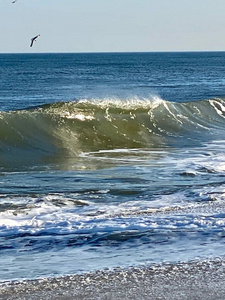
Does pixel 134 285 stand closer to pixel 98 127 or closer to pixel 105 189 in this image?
pixel 105 189

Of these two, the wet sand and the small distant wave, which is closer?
the wet sand

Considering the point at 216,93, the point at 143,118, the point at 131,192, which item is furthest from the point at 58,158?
the point at 216,93

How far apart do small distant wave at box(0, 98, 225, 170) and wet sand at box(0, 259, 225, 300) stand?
30.2 ft

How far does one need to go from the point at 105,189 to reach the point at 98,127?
10477mm

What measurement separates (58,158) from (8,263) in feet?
31.9

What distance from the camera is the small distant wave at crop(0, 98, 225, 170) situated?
19.4 meters

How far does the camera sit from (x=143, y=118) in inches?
1019

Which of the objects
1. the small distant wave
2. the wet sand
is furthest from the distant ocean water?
the wet sand

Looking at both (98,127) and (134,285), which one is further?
(98,127)

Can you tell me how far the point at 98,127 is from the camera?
23.3 metres

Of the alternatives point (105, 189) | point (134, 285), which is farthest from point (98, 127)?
point (134, 285)

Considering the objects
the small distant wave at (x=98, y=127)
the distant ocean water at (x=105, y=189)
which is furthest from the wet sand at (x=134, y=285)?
the small distant wave at (x=98, y=127)

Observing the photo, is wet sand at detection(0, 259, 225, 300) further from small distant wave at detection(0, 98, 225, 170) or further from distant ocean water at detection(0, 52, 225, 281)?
small distant wave at detection(0, 98, 225, 170)

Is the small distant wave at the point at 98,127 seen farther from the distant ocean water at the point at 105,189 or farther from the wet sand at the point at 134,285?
the wet sand at the point at 134,285
